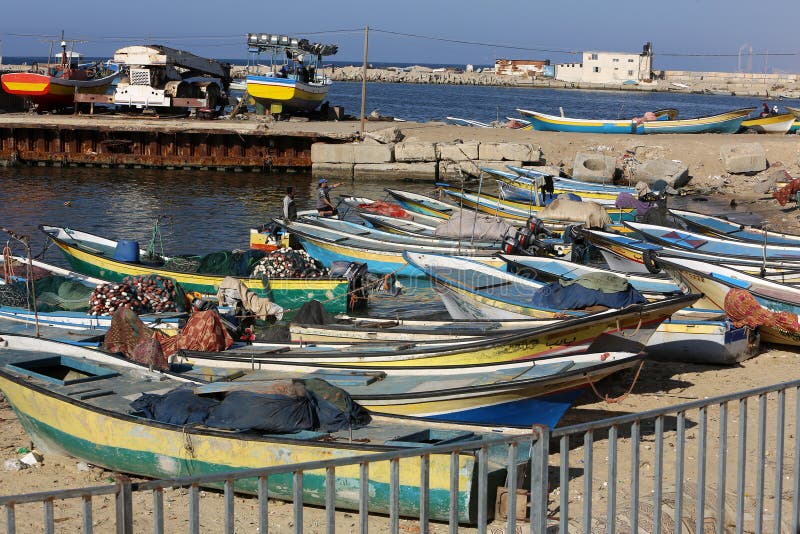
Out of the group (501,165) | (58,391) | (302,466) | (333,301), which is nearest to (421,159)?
(501,165)

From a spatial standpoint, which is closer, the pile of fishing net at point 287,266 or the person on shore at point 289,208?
the pile of fishing net at point 287,266

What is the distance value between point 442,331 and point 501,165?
21966 millimetres

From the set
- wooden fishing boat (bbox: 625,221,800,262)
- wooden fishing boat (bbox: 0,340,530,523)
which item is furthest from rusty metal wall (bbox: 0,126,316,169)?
wooden fishing boat (bbox: 0,340,530,523)

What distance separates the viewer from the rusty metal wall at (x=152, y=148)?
38094 mm

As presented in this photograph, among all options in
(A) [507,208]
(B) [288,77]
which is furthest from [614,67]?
(A) [507,208]

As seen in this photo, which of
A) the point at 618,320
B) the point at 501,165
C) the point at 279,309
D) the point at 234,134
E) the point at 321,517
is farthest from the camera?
the point at 234,134

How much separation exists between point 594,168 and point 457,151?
15.7 feet

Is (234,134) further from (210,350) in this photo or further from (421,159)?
(210,350)

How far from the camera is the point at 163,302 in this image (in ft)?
50.8

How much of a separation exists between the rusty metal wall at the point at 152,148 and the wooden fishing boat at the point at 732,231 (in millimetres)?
18988

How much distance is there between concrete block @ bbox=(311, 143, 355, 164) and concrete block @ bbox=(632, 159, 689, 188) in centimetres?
980

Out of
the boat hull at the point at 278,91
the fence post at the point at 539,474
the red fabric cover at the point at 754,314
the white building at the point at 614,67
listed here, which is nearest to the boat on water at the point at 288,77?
the boat hull at the point at 278,91

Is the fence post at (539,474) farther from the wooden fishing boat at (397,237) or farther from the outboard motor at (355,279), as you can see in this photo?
the wooden fishing boat at (397,237)

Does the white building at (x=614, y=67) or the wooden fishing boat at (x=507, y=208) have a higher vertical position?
the white building at (x=614, y=67)
